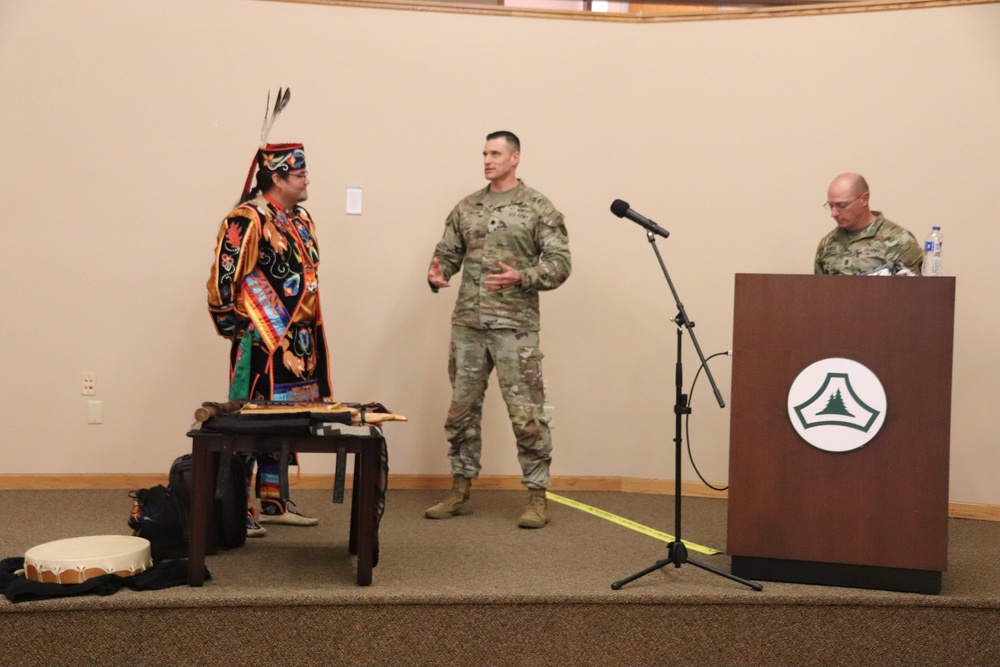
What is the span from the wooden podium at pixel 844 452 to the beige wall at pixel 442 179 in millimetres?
1650

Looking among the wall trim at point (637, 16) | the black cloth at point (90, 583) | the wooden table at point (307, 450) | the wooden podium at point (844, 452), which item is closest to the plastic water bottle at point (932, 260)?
the wooden podium at point (844, 452)

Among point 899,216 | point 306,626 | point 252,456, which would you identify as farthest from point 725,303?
point 306,626

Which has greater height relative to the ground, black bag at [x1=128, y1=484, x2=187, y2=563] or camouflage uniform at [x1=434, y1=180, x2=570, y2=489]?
camouflage uniform at [x1=434, y1=180, x2=570, y2=489]

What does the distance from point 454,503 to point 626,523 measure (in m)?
0.77

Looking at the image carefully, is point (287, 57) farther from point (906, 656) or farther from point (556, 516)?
point (906, 656)

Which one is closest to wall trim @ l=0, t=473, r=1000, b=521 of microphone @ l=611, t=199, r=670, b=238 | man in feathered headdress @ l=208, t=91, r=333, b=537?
man in feathered headdress @ l=208, t=91, r=333, b=537

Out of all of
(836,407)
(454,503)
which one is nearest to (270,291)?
(454,503)

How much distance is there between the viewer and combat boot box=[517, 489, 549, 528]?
4074mm

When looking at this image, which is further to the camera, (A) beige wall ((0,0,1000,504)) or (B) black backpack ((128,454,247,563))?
(A) beige wall ((0,0,1000,504))

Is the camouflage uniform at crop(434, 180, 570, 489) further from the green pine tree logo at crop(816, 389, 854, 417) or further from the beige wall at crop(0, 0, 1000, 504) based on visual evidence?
the green pine tree logo at crop(816, 389, 854, 417)

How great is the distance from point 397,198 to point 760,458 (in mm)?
2473

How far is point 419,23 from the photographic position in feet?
16.1

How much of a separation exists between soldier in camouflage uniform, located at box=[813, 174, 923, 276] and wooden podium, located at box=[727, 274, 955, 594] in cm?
70

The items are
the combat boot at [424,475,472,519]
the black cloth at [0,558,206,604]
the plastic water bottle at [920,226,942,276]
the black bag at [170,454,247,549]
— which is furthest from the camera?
the combat boot at [424,475,472,519]
